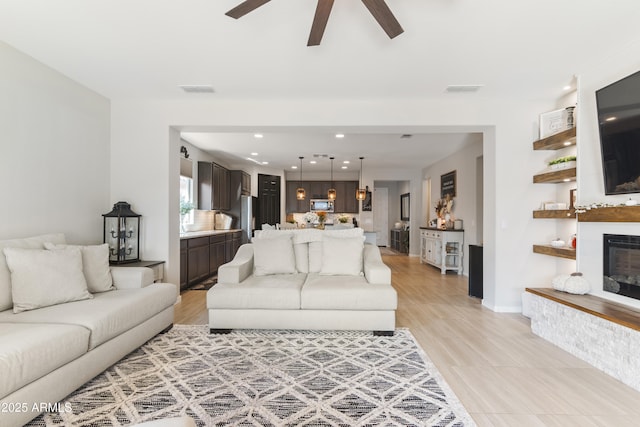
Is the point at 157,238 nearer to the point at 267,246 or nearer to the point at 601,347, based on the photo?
the point at 267,246

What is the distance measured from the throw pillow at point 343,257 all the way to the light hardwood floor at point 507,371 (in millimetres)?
802

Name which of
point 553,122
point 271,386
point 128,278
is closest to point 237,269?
point 128,278

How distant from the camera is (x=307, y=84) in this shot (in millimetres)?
3643

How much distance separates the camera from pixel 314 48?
287 cm

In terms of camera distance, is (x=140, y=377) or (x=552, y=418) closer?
(x=552, y=418)

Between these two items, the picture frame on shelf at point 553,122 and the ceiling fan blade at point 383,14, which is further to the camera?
the picture frame on shelf at point 553,122

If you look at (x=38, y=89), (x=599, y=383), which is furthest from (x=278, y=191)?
(x=599, y=383)

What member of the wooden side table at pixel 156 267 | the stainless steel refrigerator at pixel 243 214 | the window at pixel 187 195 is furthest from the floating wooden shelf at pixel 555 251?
the stainless steel refrigerator at pixel 243 214

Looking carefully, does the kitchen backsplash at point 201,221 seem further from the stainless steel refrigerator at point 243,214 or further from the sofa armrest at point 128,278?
the sofa armrest at point 128,278

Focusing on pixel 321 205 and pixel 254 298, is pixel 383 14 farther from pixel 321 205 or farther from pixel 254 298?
pixel 321 205

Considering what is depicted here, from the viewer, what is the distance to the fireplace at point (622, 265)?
270 cm

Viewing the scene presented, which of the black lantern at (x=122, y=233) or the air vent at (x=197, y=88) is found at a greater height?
the air vent at (x=197, y=88)

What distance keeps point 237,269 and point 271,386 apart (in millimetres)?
1469

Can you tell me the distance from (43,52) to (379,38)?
10.0 feet
